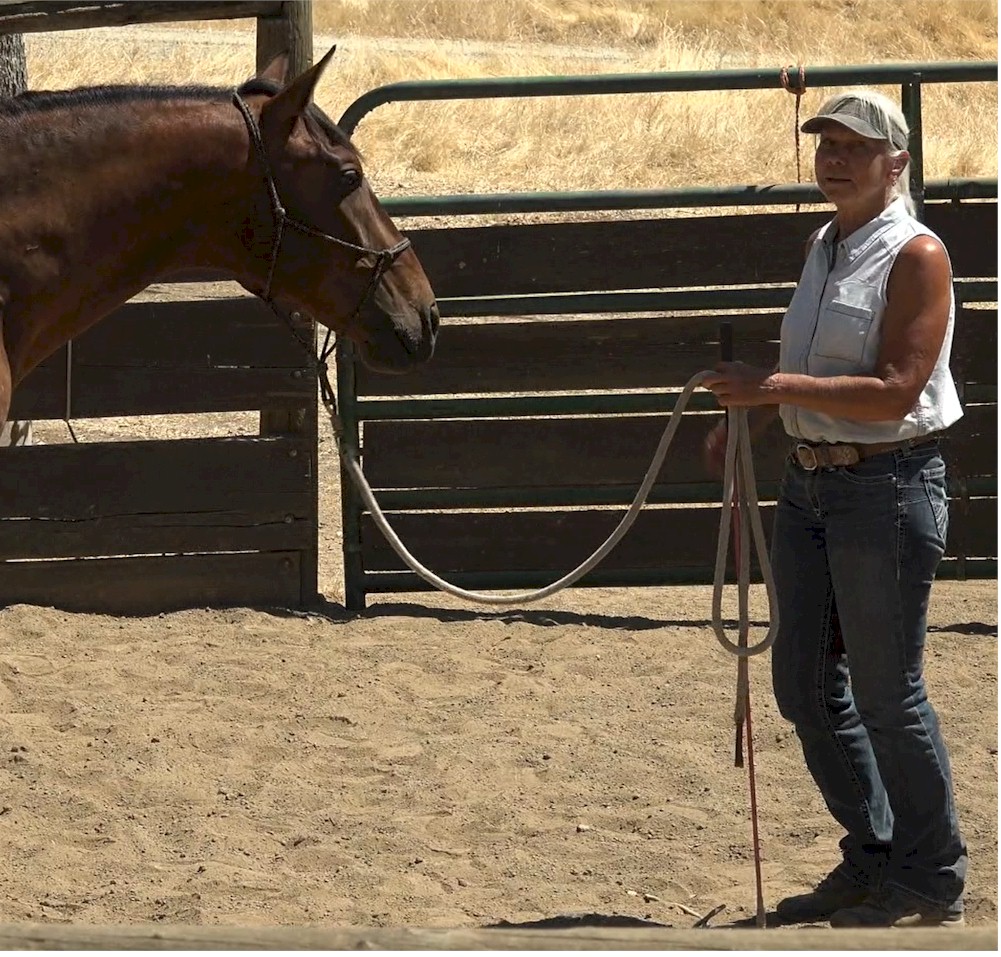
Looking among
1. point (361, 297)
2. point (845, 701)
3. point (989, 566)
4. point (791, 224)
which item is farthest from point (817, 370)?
point (989, 566)

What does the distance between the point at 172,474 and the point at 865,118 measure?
3564 millimetres

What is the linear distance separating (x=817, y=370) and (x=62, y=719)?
111 inches

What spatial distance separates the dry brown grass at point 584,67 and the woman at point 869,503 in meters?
9.59

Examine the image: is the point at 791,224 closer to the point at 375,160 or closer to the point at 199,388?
the point at 199,388

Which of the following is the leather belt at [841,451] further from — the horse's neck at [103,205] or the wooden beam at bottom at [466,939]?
the horse's neck at [103,205]

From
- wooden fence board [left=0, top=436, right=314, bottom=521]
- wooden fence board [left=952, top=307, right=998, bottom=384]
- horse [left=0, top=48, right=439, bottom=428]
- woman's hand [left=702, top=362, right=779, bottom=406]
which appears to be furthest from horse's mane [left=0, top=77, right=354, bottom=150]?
wooden fence board [left=952, top=307, right=998, bottom=384]

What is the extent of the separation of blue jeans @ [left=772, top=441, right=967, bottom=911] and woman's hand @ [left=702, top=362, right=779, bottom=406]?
0.27 meters

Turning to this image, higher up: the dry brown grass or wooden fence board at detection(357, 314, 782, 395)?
the dry brown grass

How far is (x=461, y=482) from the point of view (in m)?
5.84

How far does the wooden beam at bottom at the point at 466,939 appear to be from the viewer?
1823 millimetres

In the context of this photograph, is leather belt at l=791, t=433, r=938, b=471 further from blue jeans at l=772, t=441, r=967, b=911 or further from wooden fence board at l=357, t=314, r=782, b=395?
wooden fence board at l=357, t=314, r=782, b=395

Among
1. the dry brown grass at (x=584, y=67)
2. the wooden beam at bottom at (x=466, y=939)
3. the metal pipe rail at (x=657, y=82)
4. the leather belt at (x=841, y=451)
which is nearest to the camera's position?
the wooden beam at bottom at (x=466, y=939)

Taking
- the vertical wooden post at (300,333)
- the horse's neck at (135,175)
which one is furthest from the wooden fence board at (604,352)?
the horse's neck at (135,175)

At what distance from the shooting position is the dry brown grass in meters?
13.3
